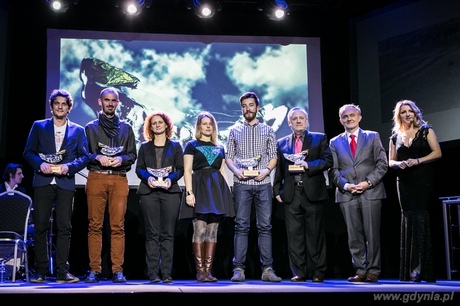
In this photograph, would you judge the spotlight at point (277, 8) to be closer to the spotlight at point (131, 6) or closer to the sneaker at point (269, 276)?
the spotlight at point (131, 6)

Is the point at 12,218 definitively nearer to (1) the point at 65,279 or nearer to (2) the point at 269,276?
(1) the point at 65,279

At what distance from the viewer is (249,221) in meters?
5.90

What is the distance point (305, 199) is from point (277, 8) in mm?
3151

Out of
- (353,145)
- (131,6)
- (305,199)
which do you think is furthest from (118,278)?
(131,6)

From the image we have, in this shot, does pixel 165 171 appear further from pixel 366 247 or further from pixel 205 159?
pixel 366 247

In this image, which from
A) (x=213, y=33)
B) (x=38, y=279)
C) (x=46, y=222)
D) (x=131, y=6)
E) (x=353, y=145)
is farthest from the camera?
(x=213, y=33)

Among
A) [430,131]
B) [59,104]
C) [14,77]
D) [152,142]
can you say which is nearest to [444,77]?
[430,131]

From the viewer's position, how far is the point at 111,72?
788 cm

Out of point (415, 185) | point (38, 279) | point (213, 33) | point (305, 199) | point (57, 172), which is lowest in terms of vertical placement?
point (38, 279)

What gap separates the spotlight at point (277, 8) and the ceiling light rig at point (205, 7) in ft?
2.33

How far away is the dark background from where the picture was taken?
7488 millimetres

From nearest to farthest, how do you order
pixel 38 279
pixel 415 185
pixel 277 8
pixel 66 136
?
pixel 38 279 < pixel 66 136 < pixel 415 185 < pixel 277 8

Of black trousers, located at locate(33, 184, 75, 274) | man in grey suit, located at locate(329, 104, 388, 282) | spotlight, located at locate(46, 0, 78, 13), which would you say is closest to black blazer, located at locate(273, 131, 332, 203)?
man in grey suit, located at locate(329, 104, 388, 282)

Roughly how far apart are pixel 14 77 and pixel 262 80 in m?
3.49
